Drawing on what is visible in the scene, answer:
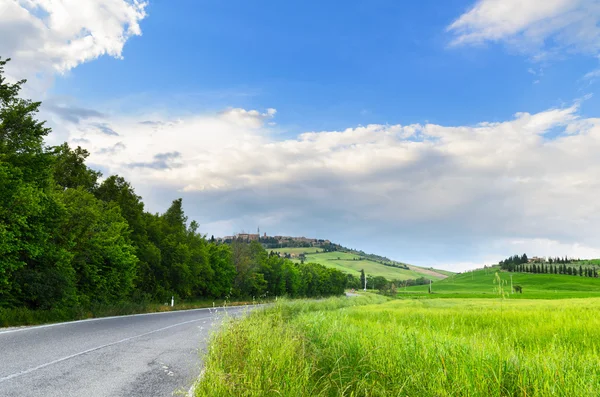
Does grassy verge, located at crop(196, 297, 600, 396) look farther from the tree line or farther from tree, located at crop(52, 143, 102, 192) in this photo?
tree, located at crop(52, 143, 102, 192)

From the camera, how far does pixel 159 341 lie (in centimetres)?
1329

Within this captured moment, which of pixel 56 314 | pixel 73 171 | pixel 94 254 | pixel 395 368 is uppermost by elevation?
pixel 73 171

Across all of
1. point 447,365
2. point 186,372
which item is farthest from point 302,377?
point 186,372

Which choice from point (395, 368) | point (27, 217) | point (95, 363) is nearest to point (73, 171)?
point (27, 217)

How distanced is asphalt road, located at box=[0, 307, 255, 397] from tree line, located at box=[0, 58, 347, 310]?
6.76 metres

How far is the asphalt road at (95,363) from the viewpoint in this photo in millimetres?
7113

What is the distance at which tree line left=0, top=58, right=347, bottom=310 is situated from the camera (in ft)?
63.9

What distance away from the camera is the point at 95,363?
9133 mm

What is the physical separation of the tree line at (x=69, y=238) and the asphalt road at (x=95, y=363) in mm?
6760

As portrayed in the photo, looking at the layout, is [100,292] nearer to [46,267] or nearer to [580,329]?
[46,267]

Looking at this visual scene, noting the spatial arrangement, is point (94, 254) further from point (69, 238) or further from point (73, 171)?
point (73, 171)

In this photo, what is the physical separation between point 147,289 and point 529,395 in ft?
140

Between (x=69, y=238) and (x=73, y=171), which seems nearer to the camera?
(x=69, y=238)

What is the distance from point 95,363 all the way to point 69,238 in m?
19.4
